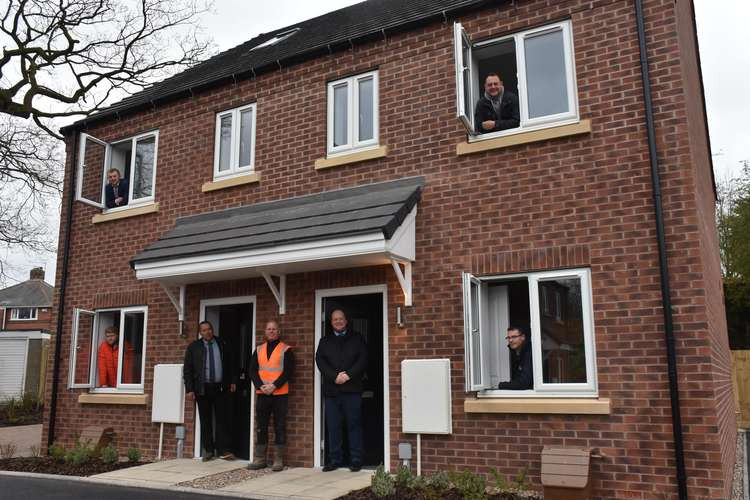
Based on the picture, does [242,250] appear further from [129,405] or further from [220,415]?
[129,405]

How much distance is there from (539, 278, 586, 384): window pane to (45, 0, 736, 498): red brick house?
0.02 metres

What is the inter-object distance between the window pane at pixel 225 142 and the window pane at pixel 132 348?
8.97 feet

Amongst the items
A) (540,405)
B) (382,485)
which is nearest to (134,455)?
(382,485)

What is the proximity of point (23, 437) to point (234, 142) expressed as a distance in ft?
26.3

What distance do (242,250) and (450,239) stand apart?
2564 mm

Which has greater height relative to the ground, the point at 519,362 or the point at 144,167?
the point at 144,167

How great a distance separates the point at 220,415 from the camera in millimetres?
9148

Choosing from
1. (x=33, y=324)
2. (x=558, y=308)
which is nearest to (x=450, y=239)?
(x=558, y=308)

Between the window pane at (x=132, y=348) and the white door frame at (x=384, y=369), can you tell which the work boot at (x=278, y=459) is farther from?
the window pane at (x=132, y=348)

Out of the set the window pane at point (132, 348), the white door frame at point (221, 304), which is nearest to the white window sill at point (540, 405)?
the white door frame at point (221, 304)

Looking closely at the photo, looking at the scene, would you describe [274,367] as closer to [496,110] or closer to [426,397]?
[426,397]

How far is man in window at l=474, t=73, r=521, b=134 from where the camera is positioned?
7.71m

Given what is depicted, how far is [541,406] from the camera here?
264 inches

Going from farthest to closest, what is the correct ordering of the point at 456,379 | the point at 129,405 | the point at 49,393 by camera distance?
the point at 49,393 < the point at 129,405 < the point at 456,379
